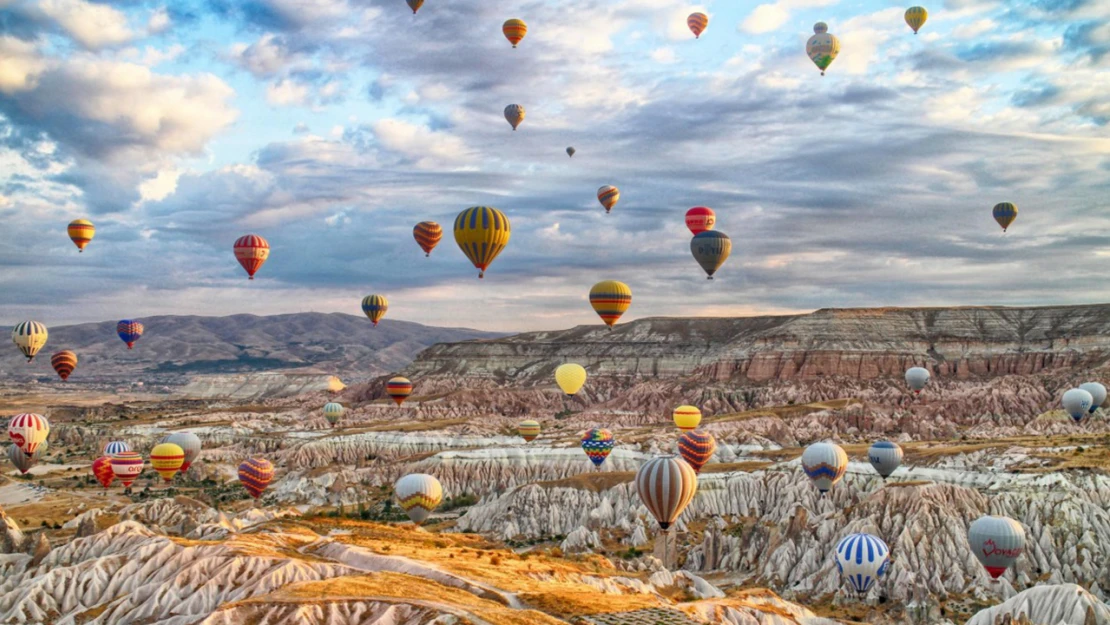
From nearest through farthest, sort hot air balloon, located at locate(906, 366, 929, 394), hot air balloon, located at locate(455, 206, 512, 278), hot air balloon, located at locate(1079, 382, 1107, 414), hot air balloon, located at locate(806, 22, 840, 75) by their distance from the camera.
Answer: hot air balloon, located at locate(455, 206, 512, 278) → hot air balloon, located at locate(806, 22, 840, 75) → hot air balloon, located at locate(1079, 382, 1107, 414) → hot air balloon, located at locate(906, 366, 929, 394)

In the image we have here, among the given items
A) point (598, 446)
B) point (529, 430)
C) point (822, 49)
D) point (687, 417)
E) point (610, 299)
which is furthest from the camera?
point (529, 430)

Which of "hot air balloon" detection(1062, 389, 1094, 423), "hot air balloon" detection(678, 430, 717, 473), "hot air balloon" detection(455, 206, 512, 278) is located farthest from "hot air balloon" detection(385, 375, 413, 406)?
"hot air balloon" detection(1062, 389, 1094, 423)

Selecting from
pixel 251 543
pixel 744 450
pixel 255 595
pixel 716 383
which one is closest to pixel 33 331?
pixel 251 543

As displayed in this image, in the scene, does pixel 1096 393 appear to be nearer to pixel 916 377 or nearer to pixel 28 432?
pixel 916 377

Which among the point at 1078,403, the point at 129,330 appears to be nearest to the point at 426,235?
the point at 129,330

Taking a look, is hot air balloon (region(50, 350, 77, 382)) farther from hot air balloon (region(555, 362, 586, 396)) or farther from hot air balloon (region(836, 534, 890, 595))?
hot air balloon (region(836, 534, 890, 595))

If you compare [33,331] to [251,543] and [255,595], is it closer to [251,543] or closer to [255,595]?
[251,543]
